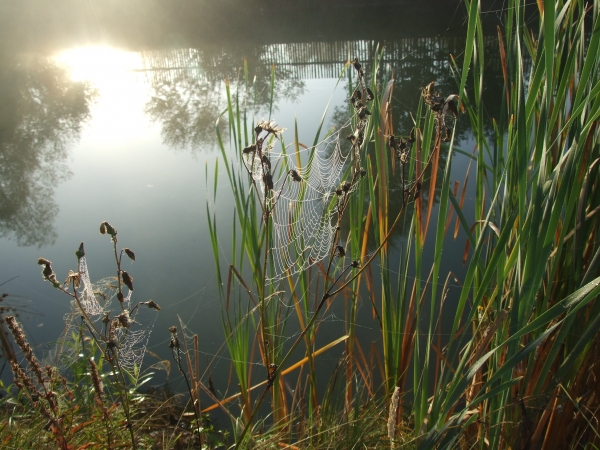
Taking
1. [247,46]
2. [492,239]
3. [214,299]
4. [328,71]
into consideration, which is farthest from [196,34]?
[492,239]

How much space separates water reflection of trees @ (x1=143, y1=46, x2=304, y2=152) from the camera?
447 centimetres

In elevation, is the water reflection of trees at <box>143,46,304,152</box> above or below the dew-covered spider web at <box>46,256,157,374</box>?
above

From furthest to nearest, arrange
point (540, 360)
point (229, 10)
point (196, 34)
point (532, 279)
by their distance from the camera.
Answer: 1. point (229, 10)
2. point (196, 34)
3. point (540, 360)
4. point (532, 279)

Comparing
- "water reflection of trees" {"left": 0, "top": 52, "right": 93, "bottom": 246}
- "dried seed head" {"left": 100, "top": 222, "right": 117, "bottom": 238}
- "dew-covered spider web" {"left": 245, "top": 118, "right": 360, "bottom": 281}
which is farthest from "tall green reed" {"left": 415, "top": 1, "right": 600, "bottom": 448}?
"water reflection of trees" {"left": 0, "top": 52, "right": 93, "bottom": 246}

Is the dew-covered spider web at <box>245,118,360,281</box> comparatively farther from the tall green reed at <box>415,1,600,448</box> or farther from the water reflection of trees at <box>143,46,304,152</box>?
the water reflection of trees at <box>143,46,304,152</box>

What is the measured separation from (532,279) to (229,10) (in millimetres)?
11044

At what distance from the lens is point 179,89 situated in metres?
6.02

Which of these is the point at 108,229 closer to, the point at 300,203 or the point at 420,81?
the point at 300,203

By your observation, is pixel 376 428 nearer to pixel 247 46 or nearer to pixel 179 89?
pixel 179 89

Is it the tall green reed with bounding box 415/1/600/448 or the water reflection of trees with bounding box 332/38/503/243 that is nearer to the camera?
the tall green reed with bounding box 415/1/600/448

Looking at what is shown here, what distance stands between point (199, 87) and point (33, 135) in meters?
2.09

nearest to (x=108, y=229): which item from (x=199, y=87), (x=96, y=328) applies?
(x=96, y=328)

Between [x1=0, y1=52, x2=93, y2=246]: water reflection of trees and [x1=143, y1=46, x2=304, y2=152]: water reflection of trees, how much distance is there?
0.87 metres

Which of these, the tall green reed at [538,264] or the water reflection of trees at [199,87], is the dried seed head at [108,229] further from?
the water reflection of trees at [199,87]
